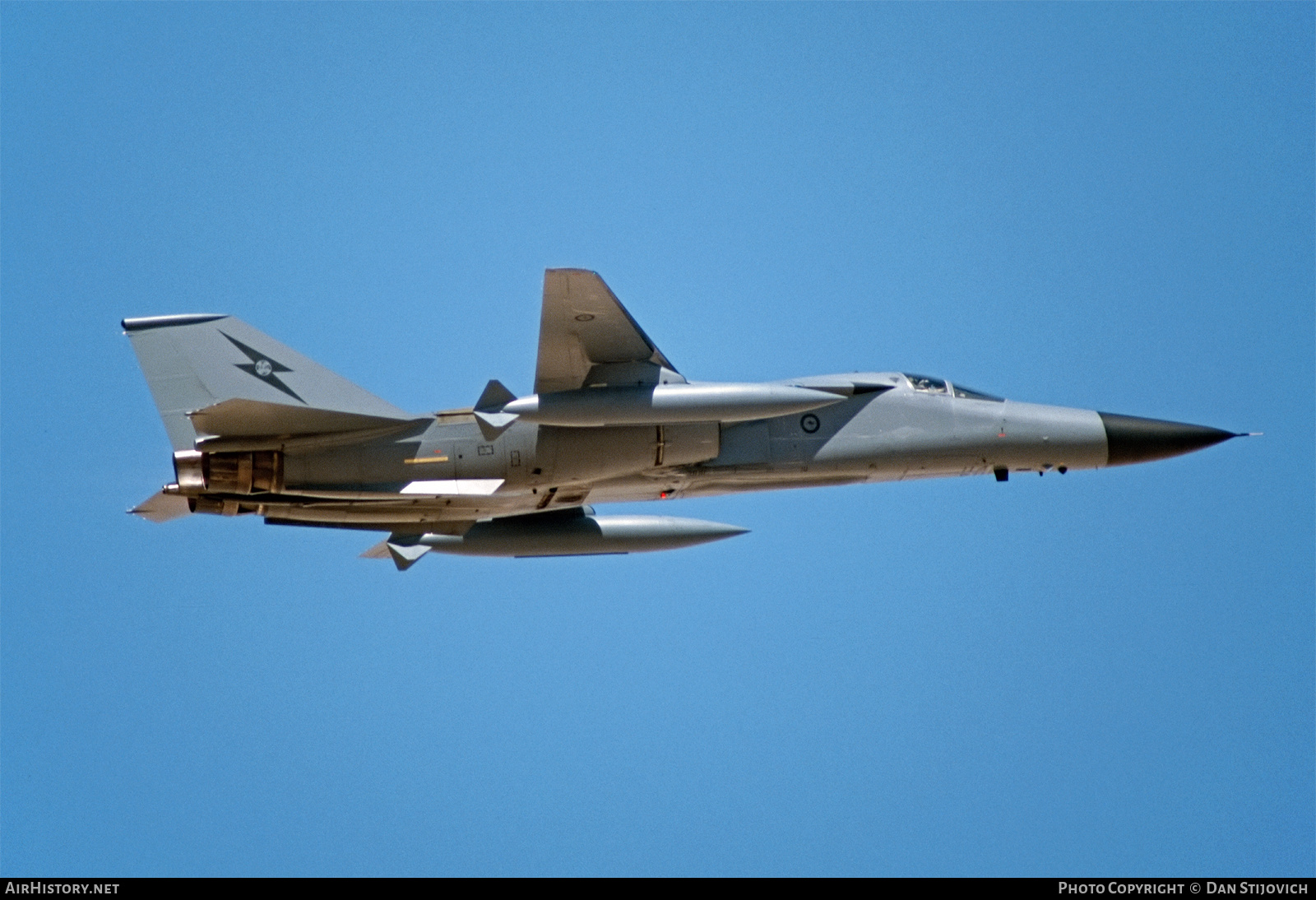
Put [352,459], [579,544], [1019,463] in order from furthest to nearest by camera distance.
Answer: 1. [579,544]
2. [1019,463]
3. [352,459]

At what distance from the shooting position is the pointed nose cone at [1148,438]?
20.4 metres

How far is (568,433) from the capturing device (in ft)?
63.4

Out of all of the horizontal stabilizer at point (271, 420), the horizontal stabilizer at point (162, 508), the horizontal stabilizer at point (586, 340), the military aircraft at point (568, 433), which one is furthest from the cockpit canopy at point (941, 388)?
the horizontal stabilizer at point (162, 508)

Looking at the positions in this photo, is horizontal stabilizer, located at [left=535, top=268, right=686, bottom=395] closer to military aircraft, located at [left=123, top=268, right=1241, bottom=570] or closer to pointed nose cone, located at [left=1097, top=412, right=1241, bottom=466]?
military aircraft, located at [left=123, top=268, right=1241, bottom=570]

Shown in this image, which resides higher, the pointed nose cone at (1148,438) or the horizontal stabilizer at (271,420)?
the pointed nose cone at (1148,438)

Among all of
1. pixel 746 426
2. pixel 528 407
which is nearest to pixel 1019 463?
pixel 746 426

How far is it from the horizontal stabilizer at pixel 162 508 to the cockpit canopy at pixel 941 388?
920cm

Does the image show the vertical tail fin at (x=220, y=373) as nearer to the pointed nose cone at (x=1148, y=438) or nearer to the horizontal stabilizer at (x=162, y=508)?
the horizontal stabilizer at (x=162, y=508)

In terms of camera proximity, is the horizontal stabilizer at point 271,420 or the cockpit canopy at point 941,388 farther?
the cockpit canopy at point 941,388

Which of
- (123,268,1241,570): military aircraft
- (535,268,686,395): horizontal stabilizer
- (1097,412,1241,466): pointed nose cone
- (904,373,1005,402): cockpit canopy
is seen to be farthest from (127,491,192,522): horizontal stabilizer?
(1097,412,1241,466): pointed nose cone
